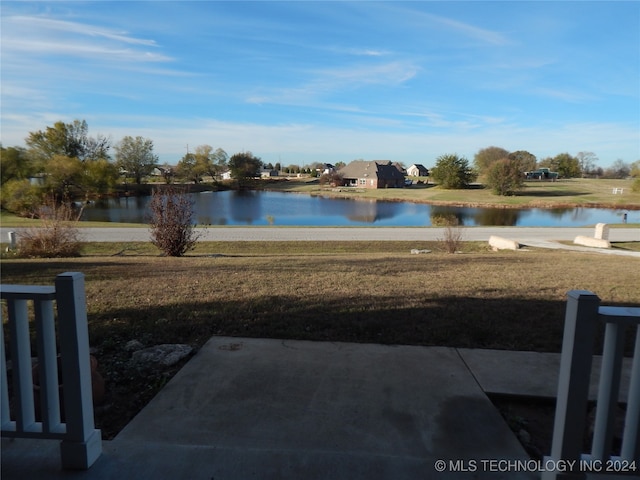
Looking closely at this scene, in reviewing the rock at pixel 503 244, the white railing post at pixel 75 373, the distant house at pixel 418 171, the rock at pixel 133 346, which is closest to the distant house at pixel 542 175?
the distant house at pixel 418 171

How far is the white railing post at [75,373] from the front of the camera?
201 cm

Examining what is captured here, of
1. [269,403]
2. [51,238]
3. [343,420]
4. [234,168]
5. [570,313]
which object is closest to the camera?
[570,313]

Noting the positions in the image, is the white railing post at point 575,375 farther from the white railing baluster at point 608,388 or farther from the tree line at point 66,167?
the tree line at point 66,167

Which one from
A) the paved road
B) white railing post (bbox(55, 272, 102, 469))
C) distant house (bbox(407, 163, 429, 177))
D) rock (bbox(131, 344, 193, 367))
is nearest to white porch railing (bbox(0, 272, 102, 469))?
white railing post (bbox(55, 272, 102, 469))

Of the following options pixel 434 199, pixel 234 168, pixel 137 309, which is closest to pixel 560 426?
pixel 137 309

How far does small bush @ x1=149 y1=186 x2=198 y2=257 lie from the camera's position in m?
10.8

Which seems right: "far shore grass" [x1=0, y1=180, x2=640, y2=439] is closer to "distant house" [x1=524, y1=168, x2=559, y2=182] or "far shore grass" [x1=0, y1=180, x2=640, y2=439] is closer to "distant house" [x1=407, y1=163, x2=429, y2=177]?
"distant house" [x1=524, y1=168, x2=559, y2=182]

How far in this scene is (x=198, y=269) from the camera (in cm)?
812

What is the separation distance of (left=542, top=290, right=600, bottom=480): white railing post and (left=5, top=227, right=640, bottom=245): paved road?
51.1ft

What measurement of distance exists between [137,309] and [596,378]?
469 centimetres

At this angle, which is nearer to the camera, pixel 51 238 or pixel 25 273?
pixel 25 273

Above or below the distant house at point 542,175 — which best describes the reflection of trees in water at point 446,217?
below

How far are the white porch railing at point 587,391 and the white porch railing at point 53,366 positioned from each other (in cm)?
225

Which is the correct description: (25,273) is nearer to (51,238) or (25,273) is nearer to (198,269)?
(198,269)
